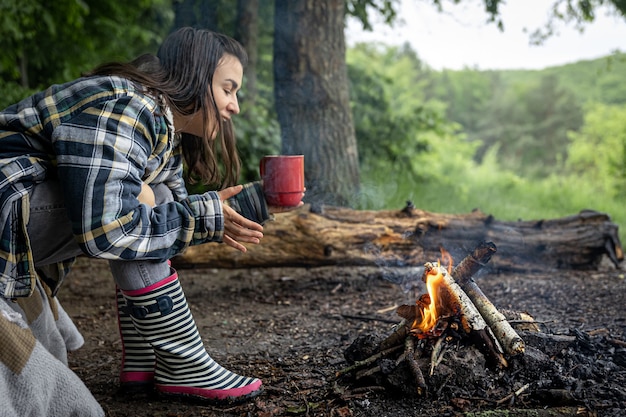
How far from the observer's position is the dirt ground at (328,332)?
212cm

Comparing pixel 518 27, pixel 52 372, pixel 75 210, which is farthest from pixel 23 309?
pixel 518 27

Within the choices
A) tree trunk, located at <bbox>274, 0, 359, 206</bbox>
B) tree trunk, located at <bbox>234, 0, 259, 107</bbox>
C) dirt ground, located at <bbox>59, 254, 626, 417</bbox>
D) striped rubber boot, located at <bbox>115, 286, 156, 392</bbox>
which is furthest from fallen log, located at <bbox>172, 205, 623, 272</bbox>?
tree trunk, located at <bbox>234, 0, 259, 107</bbox>

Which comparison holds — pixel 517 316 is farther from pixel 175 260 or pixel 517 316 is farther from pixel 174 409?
pixel 175 260

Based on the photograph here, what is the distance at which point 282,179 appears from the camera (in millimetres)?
2254

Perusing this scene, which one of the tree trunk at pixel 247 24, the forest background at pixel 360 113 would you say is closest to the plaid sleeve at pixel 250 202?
the forest background at pixel 360 113

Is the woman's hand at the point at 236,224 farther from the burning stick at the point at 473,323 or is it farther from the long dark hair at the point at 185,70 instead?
the burning stick at the point at 473,323

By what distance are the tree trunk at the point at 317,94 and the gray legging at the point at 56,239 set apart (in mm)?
3247

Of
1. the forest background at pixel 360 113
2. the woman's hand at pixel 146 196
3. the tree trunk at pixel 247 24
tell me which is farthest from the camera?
the tree trunk at pixel 247 24

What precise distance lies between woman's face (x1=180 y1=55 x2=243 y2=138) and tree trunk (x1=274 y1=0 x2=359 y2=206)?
2964 mm

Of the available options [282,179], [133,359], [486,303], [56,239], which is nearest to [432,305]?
[486,303]

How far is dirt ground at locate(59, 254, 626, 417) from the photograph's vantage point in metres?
2.12

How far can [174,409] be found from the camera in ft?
7.49

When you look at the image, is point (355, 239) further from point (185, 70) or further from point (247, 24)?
point (247, 24)

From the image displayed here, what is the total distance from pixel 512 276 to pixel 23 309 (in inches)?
131
